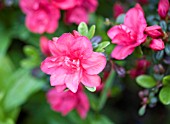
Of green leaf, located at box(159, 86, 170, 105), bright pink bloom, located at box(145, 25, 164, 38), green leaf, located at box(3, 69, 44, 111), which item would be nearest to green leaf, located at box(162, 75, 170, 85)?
green leaf, located at box(159, 86, 170, 105)

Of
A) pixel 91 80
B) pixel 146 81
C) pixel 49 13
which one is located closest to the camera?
pixel 91 80

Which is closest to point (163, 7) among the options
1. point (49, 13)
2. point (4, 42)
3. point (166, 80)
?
point (166, 80)

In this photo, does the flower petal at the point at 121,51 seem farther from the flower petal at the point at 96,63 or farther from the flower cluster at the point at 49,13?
the flower cluster at the point at 49,13

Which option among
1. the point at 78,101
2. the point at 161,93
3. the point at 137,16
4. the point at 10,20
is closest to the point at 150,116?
the point at 78,101

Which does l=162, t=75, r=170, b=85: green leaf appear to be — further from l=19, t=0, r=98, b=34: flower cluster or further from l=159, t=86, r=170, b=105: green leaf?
l=19, t=0, r=98, b=34: flower cluster

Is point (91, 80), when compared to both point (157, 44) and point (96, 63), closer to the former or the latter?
point (96, 63)

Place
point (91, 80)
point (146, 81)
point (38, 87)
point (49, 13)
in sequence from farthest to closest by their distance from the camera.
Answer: point (38, 87) < point (49, 13) < point (146, 81) < point (91, 80)
